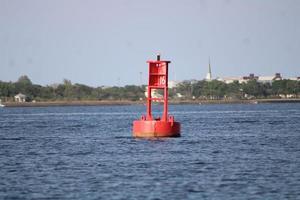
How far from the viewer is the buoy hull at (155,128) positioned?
212 feet

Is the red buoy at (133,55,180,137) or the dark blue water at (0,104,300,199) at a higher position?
the red buoy at (133,55,180,137)

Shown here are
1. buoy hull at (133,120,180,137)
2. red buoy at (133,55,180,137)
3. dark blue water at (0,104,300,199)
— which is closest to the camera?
dark blue water at (0,104,300,199)

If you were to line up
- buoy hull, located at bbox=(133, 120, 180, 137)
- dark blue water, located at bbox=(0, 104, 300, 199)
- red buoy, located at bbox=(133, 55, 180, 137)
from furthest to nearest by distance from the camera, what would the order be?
red buoy, located at bbox=(133, 55, 180, 137)
buoy hull, located at bbox=(133, 120, 180, 137)
dark blue water, located at bbox=(0, 104, 300, 199)

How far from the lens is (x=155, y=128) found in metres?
64.6

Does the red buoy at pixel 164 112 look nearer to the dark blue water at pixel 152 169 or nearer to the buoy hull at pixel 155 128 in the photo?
the buoy hull at pixel 155 128

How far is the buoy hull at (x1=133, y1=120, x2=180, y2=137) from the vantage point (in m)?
64.6

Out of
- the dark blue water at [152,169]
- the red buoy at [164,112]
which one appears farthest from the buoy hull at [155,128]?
the dark blue water at [152,169]

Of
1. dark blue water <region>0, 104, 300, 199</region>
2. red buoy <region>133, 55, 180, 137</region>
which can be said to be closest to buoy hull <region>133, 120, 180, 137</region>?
red buoy <region>133, 55, 180, 137</region>

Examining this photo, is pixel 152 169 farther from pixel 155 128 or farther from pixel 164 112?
pixel 164 112

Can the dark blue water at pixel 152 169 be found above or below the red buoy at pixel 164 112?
below

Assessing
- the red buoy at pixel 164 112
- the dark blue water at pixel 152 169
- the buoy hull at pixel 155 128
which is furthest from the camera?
the red buoy at pixel 164 112

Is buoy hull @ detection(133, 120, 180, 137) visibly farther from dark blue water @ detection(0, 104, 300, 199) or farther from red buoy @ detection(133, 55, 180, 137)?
dark blue water @ detection(0, 104, 300, 199)

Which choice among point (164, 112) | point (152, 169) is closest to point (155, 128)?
point (164, 112)

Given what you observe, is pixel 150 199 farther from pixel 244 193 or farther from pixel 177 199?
pixel 244 193
